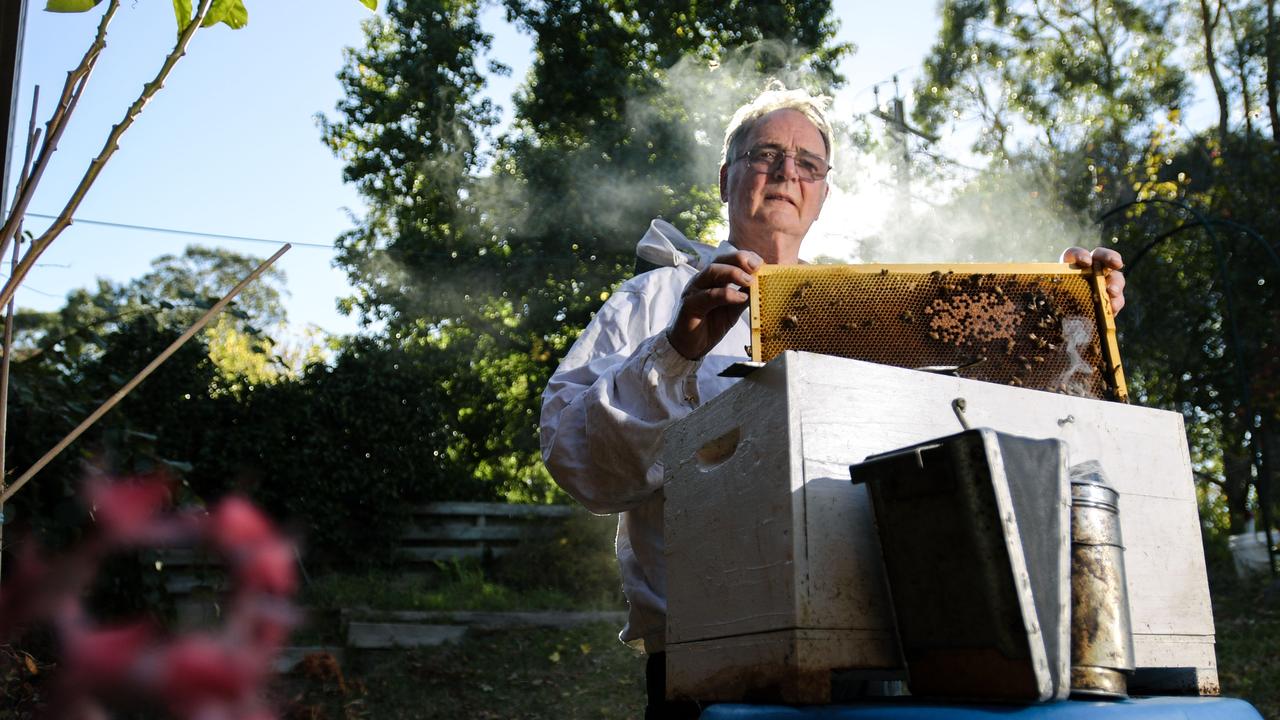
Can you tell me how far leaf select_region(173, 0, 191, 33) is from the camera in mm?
926

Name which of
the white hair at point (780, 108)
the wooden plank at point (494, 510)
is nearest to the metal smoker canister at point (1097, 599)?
the white hair at point (780, 108)

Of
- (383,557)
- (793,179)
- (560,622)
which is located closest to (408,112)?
(383,557)

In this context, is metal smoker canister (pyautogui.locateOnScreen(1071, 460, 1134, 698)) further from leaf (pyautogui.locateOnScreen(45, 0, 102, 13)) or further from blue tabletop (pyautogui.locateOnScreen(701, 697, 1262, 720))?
leaf (pyautogui.locateOnScreen(45, 0, 102, 13))

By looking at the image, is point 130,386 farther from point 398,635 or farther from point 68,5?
point 398,635

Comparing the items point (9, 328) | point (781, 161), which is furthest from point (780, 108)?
point (9, 328)

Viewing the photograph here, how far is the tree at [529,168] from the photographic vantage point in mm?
12031

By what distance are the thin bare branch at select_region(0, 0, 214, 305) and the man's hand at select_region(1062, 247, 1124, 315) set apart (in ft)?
5.66

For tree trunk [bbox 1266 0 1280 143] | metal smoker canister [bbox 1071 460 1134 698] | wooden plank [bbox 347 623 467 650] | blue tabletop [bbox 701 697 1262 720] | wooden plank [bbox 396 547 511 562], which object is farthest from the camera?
tree trunk [bbox 1266 0 1280 143]

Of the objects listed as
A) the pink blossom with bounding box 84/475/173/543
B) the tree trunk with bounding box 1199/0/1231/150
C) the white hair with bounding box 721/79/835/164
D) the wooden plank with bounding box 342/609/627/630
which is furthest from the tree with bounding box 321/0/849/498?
the pink blossom with bounding box 84/475/173/543

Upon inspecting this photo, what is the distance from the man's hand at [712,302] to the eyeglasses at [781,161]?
Answer: 0.81m

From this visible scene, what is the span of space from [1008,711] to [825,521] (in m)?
0.33

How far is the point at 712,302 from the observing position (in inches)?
69.1

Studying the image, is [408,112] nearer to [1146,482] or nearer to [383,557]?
[383,557]

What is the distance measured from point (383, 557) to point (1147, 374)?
328 inches
